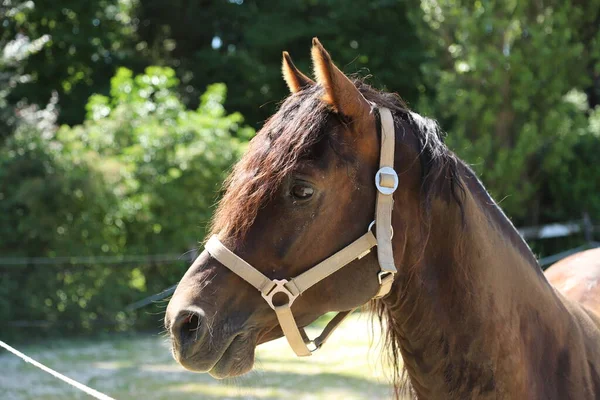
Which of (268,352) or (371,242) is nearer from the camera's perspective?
(371,242)

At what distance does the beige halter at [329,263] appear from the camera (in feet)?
5.74

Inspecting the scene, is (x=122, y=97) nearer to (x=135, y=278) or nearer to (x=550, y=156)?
(x=135, y=278)

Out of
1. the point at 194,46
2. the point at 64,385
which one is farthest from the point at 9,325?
the point at 194,46

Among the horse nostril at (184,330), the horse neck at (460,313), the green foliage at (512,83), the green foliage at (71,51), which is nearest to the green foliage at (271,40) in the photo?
the green foliage at (71,51)

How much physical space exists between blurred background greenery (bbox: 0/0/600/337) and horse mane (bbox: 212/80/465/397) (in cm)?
305

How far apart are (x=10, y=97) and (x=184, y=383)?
10.9 m

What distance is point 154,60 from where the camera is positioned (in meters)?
17.5

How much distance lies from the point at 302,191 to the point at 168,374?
222 inches

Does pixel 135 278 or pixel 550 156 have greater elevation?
pixel 550 156

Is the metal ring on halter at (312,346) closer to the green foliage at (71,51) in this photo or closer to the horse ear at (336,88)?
the horse ear at (336,88)

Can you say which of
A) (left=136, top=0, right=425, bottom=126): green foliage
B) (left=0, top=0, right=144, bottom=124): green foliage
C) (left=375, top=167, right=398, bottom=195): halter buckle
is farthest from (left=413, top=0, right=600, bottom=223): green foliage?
(left=375, top=167, right=398, bottom=195): halter buckle

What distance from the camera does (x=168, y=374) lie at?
6926 mm

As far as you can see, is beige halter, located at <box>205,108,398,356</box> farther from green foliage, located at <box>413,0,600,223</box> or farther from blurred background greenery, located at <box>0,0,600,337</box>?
green foliage, located at <box>413,0,600,223</box>

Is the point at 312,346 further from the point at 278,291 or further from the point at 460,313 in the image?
the point at 460,313
